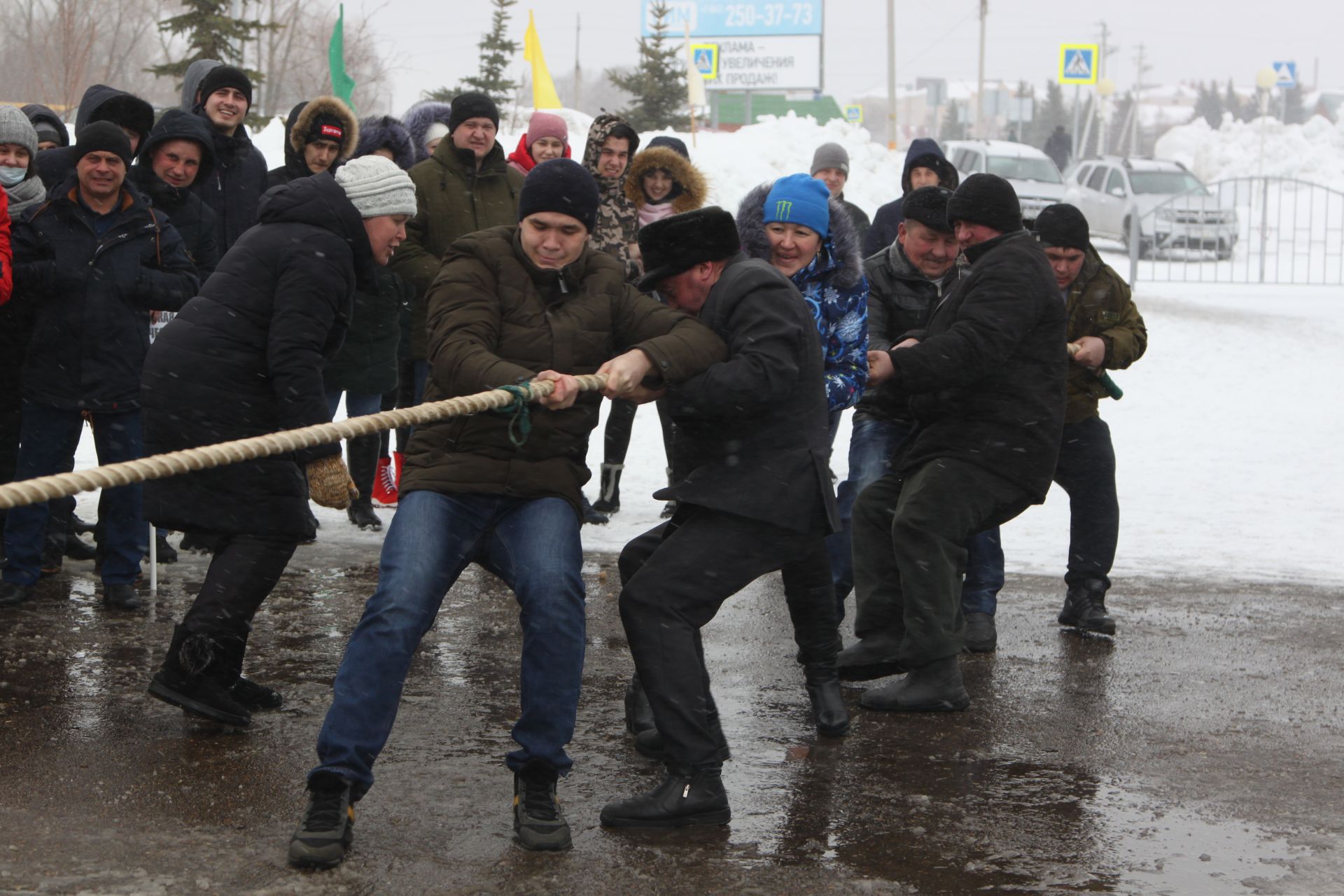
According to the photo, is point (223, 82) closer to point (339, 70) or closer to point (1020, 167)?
point (339, 70)

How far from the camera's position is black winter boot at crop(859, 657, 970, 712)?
5160 mm

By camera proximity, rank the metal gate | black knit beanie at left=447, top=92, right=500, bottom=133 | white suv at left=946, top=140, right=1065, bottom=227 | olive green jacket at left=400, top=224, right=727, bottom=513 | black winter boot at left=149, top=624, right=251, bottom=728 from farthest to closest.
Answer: white suv at left=946, top=140, right=1065, bottom=227, the metal gate, black knit beanie at left=447, top=92, right=500, bottom=133, black winter boot at left=149, top=624, right=251, bottom=728, olive green jacket at left=400, top=224, right=727, bottom=513

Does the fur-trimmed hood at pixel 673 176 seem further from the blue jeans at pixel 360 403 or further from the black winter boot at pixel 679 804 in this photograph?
the black winter boot at pixel 679 804

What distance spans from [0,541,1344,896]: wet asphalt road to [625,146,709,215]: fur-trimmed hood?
246 cm

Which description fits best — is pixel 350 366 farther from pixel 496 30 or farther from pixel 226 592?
pixel 496 30

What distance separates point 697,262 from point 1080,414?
103 inches

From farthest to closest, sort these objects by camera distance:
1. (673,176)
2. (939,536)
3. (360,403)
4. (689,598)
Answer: (673,176) < (360,403) < (939,536) < (689,598)

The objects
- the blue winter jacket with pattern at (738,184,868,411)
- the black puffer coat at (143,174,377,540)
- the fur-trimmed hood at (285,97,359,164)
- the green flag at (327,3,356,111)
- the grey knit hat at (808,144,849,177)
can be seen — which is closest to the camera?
the black puffer coat at (143,174,377,540)

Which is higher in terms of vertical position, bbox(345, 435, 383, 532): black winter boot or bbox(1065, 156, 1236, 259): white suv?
bbox(1065, 156, 1236, 259): white suv

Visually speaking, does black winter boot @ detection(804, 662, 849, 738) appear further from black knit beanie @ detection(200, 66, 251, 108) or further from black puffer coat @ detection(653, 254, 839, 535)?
black knit beanie @ detection(200, 66, 251, 108)

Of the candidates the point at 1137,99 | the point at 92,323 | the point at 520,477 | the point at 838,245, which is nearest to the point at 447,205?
the point at 92,323

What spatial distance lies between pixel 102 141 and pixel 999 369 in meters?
3.62

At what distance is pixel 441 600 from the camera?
152 inches

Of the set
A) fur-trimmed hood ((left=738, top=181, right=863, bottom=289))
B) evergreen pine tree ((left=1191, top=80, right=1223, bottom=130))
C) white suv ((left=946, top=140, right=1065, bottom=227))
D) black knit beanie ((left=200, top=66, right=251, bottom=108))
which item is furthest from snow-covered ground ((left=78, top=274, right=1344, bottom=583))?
evergreen pine tree ((left=1191, top=80, right=1223, bottom=130))
